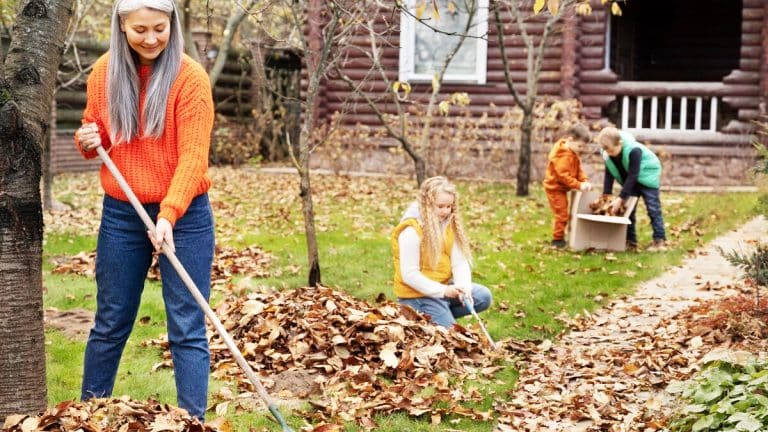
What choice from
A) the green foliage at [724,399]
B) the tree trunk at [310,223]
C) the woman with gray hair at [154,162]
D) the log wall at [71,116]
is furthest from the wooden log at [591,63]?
the woman with gray hair at [154,162]

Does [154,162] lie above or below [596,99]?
below

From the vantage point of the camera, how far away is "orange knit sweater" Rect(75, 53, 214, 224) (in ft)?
12.3

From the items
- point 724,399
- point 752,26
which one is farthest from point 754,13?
point 724,399

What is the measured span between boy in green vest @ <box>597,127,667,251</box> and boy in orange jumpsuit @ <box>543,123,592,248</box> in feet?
0.77

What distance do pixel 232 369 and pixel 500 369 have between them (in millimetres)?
1514

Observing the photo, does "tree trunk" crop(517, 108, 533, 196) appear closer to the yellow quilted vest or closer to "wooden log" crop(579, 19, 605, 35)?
"wooden log" crop(579, 19, 605, 35)

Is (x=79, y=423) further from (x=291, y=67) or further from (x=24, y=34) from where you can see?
(x=291, y=67)

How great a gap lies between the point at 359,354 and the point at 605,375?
4.58 ft

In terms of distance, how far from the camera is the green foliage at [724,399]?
4090 millimetres

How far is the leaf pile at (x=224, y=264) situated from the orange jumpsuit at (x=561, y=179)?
9.60 ft

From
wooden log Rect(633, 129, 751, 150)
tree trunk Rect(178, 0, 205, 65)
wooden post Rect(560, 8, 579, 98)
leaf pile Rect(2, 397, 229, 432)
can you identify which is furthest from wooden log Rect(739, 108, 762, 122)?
leaf pile Rect(2, 397, 229, 432)

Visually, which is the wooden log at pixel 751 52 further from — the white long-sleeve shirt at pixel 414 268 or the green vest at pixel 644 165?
the white long-sleeve shirt at pixel 414 268

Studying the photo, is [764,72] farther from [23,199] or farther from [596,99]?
[23,199]

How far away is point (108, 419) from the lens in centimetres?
360
